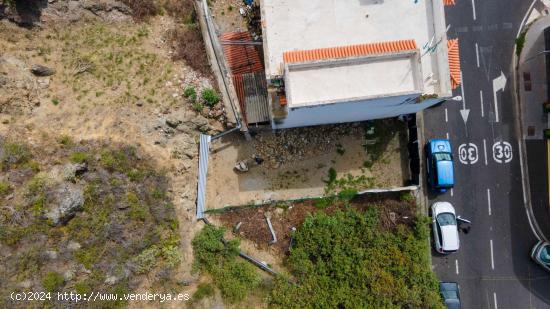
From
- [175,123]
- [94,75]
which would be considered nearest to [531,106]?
[175,123]

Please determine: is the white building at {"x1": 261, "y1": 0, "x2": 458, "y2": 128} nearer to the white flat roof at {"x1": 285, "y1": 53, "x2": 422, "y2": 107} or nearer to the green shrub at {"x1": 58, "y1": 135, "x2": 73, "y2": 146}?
the white flat roof at {"x1": 285, "y1": 53, "x2": 422, "y2": 107}

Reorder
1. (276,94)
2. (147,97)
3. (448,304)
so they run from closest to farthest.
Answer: (276,94)
(147,97)
(448,304)

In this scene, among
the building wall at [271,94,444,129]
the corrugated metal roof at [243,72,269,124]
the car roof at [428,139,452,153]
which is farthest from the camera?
the car roof at [428,139,452,153]

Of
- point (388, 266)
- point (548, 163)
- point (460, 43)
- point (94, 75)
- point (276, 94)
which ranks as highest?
point (460, 43)

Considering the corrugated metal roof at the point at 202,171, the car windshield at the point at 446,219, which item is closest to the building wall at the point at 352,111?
the corrugated metal roof at the point at 202,171

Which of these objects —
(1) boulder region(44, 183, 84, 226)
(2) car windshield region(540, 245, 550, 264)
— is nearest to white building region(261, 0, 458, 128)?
(1) boulder region(44, 183, 84, 226)

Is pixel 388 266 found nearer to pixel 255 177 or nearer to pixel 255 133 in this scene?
pixel 255 177

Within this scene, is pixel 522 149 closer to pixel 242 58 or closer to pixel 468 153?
pixel 468 153
